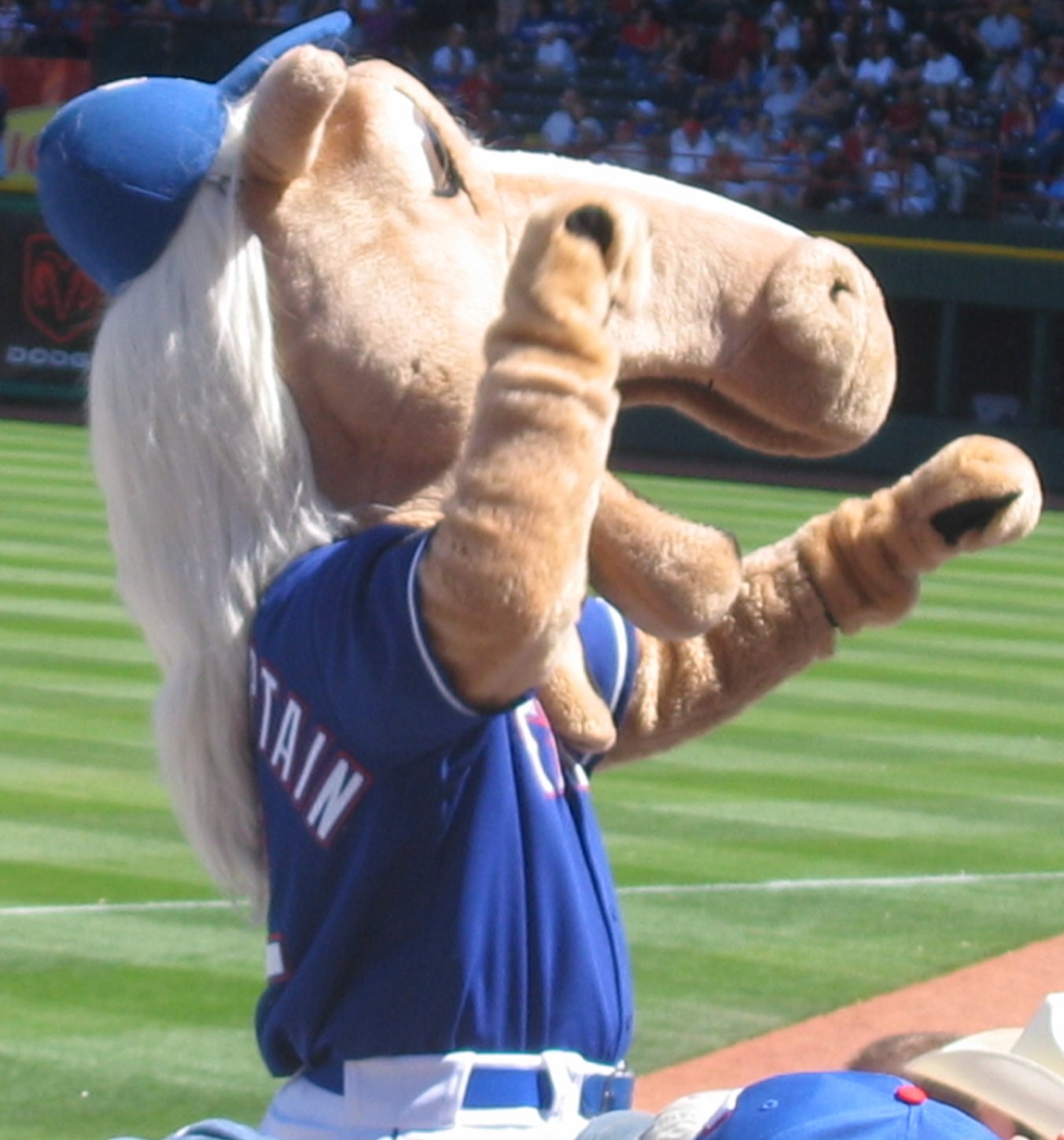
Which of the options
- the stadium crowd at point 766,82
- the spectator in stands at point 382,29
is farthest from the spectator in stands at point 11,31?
the spectator in stands at point 382,29

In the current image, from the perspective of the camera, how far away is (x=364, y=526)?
2217 millimetres

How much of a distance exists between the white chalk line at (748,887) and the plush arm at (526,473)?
368 cm

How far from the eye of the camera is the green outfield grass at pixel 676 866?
4664 millimetres

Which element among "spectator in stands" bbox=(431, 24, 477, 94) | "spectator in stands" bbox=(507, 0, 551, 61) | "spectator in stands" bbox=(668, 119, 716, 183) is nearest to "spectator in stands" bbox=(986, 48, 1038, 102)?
"spectator in stands" bbox=(668, 119, 716, 183)

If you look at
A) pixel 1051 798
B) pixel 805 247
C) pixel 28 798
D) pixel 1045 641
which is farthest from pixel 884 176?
pixel 805 247

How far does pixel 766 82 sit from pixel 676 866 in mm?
19014

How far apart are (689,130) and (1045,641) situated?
12.4m

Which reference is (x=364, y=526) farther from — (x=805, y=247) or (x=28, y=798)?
(x=28, y=798)

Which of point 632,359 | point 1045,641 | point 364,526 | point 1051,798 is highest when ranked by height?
point 632,359

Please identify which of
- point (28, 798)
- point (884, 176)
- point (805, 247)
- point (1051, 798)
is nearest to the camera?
point (805, 247)

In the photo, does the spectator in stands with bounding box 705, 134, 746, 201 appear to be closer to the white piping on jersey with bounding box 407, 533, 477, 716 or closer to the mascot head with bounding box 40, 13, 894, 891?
the mascot head with bounding box 40, 13, 894, 891

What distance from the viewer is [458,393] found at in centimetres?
218

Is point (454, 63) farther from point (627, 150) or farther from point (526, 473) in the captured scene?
point (526, 473)

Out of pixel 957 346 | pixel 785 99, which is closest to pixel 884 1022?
pixel 957 346
